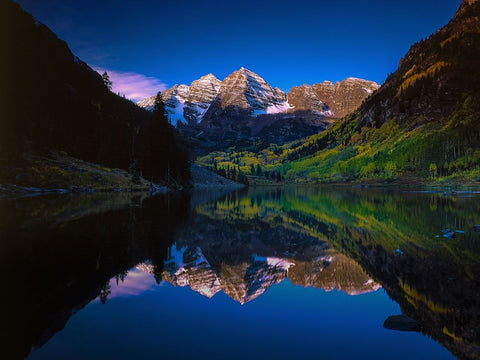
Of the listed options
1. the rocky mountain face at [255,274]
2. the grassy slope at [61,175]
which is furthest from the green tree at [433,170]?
the rocky mountain face at [255,274]

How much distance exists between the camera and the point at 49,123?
9300 cm

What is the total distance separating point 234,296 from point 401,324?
5.97 meters

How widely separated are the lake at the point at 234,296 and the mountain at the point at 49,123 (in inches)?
2575

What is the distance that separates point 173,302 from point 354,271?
9.32 metres

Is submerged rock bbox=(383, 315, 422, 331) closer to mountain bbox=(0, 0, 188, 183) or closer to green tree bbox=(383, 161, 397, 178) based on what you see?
mountain bbox=(0, 0, 188, 183)

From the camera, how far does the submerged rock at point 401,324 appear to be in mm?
9898

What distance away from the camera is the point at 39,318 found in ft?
32.0

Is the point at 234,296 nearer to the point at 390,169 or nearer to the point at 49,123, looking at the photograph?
the point at 49,123

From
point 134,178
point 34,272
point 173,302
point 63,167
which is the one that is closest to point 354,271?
point 173,302

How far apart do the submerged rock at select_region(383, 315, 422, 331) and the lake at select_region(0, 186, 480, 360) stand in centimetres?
18

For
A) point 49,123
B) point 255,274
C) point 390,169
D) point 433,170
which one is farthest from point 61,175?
point 390,169

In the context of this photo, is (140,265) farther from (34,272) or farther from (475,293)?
(475,293)

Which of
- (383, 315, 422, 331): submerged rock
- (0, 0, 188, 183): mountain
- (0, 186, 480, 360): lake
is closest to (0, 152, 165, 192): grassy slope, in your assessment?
(0, 0, 188, 183): mountain

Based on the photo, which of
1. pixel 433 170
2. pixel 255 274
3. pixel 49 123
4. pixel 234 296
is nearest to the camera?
pixel 234 296
